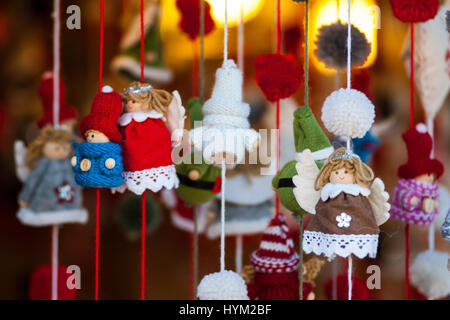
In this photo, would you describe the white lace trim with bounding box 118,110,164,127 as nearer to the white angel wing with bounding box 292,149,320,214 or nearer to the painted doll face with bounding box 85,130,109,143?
the painted doll face with bounding box 85,130,109,143

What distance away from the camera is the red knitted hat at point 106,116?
0.97 m

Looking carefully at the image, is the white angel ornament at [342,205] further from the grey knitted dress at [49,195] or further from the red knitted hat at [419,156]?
the grey knitted dress at [49,195]

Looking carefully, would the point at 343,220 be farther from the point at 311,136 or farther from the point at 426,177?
the point at 426,177

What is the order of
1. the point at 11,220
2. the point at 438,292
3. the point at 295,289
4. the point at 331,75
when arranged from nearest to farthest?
1. the point at 295,289
2. the point at 438,292
3. the point at 331,75
4. the point at 11,220

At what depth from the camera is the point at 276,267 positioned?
110 cm

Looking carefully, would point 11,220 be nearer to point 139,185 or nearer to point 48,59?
point 48,59

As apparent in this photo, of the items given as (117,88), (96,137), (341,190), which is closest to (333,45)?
(341,190)

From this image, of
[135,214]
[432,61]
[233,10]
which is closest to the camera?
[432,61]

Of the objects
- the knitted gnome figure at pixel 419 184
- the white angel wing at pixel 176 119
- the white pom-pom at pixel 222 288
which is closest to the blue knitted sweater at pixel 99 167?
the white angel wing at pixel 176 119

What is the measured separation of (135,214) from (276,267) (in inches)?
28.7

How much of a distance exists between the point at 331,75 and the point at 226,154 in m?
0.93

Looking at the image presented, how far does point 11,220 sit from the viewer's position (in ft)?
6.37
